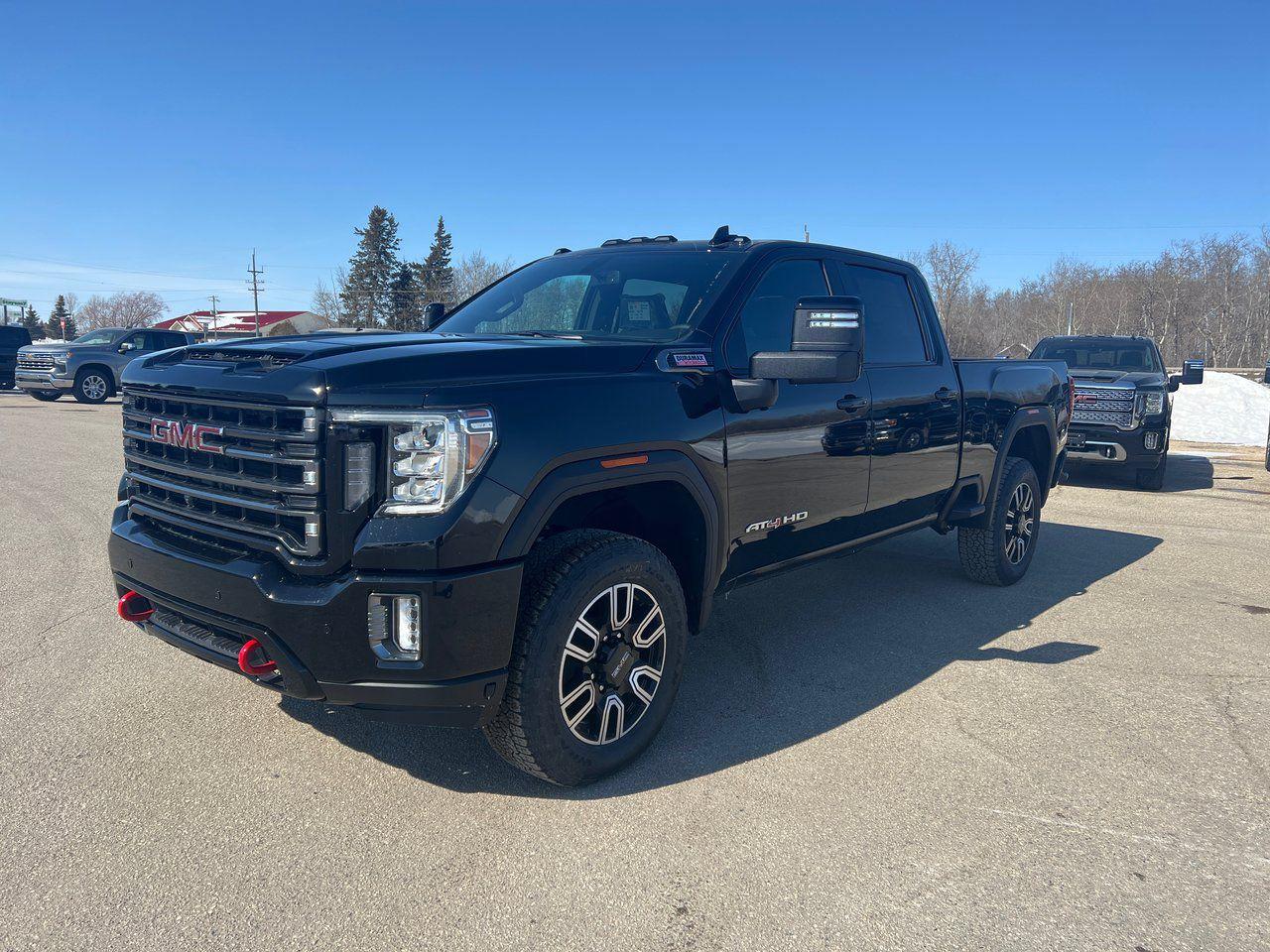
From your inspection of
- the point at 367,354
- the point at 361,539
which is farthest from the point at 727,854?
the point at 367,354

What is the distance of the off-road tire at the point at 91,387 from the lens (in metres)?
20.6

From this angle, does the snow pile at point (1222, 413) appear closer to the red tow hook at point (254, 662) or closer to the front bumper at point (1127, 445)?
the front bumper at point (1127, 445)

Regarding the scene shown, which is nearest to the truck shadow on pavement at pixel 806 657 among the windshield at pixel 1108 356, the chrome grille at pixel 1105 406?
the chrome grille at pixel 1105 406

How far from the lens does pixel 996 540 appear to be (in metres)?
6.01

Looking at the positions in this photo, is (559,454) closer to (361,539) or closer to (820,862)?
(361,539)

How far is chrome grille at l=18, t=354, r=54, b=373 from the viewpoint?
20.5m

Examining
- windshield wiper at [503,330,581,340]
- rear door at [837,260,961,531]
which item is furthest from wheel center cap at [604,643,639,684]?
rear door at [837,260,961,531]

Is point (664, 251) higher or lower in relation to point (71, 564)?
Result: higher

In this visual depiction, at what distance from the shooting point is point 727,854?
→ 2.87 meters

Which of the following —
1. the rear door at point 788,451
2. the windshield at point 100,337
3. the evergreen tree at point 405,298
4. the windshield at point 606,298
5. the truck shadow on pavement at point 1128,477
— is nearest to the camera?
the rear door at point 788,451

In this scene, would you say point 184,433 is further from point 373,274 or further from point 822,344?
point 373,274

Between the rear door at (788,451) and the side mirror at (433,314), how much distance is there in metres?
1.83

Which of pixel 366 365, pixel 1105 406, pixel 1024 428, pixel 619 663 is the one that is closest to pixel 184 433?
pixel 366 365

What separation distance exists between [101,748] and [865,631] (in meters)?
3.77
